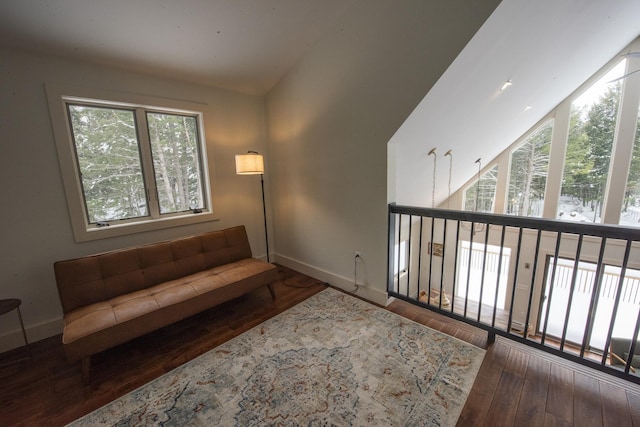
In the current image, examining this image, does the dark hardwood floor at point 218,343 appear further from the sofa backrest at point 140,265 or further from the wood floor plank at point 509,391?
the sofa backrest at point 140,265

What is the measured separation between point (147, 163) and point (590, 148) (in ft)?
21.2

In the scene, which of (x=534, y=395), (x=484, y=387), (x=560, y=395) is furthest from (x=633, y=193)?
(x=484, y=387)

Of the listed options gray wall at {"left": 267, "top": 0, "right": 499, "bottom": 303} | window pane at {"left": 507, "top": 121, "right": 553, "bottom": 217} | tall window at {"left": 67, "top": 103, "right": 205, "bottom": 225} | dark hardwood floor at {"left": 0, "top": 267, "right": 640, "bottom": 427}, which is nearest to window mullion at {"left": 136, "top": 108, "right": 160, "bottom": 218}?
tall window at {"left": 67, "top": 103, "right": 205, "bottom": 225}

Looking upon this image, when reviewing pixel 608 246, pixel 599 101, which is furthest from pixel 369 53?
pixel 608 246

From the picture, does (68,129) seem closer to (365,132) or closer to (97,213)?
(97,213)

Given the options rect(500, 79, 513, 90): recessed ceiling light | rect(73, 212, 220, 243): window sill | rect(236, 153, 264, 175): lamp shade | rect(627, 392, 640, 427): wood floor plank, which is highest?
rect(500, 79, 513, 90): recessed ceiling light

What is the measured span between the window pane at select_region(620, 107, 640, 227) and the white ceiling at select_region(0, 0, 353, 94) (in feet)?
15.7

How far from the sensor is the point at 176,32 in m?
2.16

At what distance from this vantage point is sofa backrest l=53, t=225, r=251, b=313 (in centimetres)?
205

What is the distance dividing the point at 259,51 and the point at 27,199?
249 centimetres

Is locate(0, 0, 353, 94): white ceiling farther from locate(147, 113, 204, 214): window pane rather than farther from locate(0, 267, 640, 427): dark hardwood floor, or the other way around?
locate(0, 267, 640, 427): dark hardwood floor

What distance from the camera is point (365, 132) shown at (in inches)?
95.7

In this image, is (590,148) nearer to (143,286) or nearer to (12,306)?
(143,286)

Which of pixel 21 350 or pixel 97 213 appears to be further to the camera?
pixel 97 213
